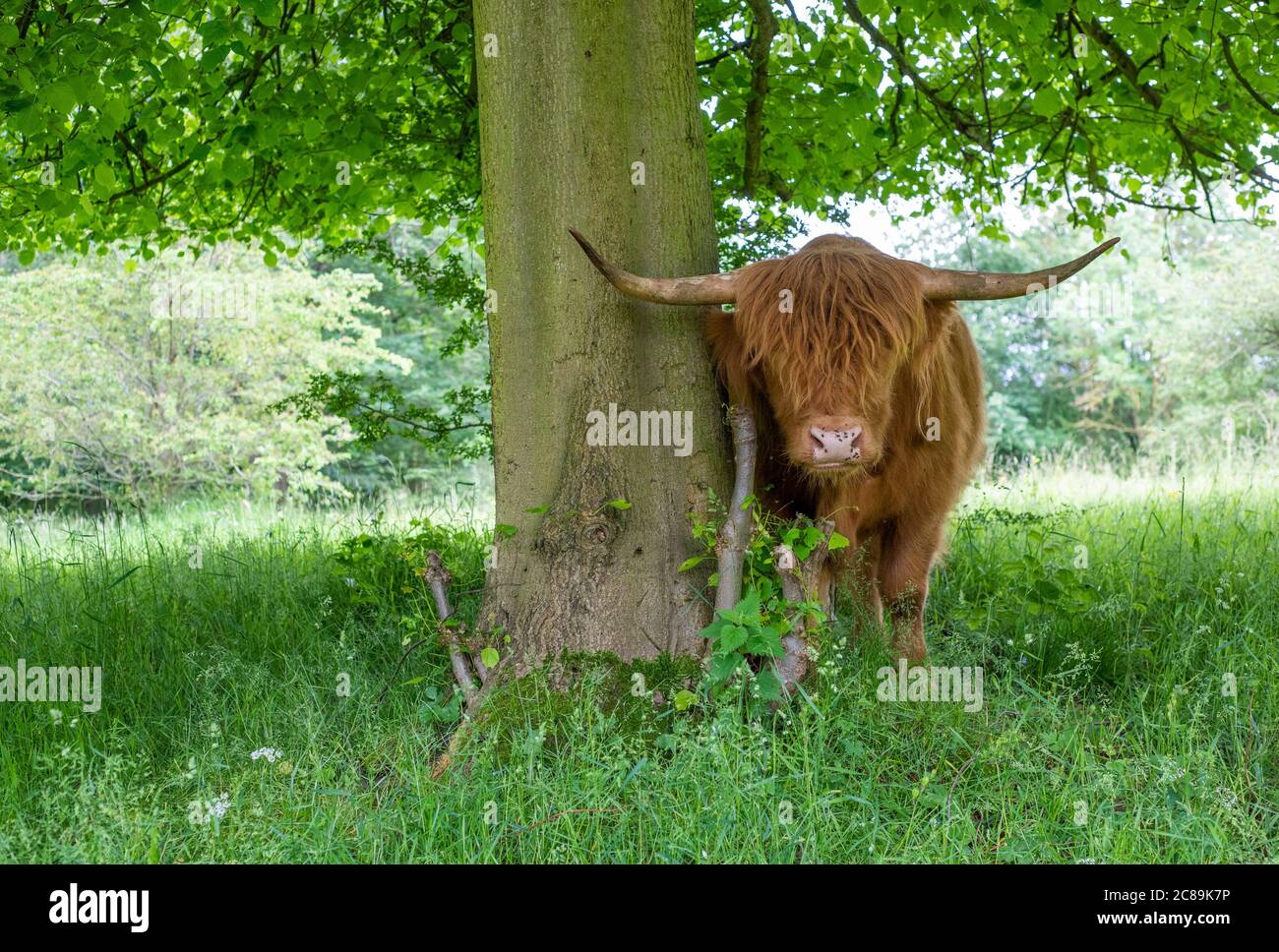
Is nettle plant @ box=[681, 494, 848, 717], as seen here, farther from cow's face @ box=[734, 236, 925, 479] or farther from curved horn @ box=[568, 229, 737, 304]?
curved horn @ box=[568, 229, 737, 304]

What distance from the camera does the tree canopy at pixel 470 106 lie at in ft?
17.0

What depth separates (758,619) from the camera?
3.57 meters

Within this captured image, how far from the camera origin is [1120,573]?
5.66m

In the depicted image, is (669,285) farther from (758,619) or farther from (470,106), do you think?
(470,106)

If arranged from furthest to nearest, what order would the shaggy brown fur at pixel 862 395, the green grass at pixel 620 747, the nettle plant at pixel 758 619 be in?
the shaggy brown fur at pixel 862 395
the nettle plant at pixel 758 619
the green grass at pixel 620 747

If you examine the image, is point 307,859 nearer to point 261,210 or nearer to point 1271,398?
point 261,210

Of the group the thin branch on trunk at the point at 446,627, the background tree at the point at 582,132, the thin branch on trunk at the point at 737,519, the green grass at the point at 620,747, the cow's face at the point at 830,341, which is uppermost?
the background tree at the point at 582,132

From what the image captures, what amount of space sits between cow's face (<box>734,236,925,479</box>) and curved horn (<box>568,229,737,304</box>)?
0.30ft

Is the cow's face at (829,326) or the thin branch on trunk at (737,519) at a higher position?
the cow's face at (829,326)

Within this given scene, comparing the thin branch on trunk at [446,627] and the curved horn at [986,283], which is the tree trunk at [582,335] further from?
the curved horn at [986,283]

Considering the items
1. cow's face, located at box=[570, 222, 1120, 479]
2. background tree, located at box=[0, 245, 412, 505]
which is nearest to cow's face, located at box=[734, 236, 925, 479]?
cow's face, located at box=[570, 222, 1120, 479]

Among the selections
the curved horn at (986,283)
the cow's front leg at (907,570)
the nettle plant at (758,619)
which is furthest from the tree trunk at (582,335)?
the cow's front leg at (907,570)

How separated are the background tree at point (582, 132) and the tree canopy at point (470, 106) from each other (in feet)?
0.08

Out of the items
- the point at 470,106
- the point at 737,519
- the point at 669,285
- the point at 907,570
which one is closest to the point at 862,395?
the point at 737,519
